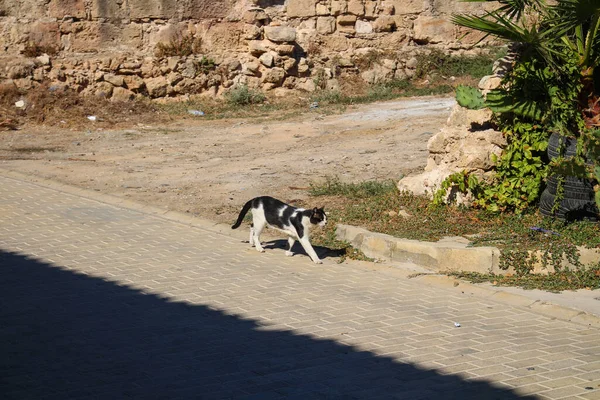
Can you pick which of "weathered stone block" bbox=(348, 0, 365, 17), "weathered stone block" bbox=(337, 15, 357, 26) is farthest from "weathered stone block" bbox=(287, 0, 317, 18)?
"weathered stone block" bbox=(348, 0, 365, 17)

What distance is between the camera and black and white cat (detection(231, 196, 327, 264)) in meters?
9.61

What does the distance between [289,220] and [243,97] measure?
12837mm

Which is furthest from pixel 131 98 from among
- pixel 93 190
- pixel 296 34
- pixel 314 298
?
pixel 314 298

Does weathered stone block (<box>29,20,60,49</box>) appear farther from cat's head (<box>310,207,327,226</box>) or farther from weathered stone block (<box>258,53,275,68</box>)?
cat's head (<box>310,207,327,226</box>)

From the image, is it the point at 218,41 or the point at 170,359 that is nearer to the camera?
the point at 170,359

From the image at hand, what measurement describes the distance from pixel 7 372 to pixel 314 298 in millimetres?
3110

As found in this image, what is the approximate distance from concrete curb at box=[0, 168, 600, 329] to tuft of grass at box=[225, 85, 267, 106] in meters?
8.52

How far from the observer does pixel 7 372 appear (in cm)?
596

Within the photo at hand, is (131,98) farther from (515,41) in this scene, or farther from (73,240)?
(515,41)

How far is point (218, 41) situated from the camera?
917 inches

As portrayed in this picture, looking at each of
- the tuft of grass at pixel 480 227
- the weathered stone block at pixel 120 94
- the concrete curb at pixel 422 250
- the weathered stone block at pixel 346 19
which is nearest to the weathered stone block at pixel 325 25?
the weathered stone block at pixel 346 19

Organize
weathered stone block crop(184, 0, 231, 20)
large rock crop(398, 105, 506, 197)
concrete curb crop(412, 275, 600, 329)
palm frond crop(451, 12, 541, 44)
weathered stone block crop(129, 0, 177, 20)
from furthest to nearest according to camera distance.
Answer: weathered stone block crop(184, 0, 231, 20), weathered stone block crop(129, 0, 177, 20), large rock crop(398, 105, 506, 197), palm frond crop(451, 12, 541, 44), concrete curb crop(412, 275, 600, 329)

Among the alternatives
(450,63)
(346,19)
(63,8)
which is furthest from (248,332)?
(346,19)

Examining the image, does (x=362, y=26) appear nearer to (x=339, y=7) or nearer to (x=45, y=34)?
(x=339, y=7)
